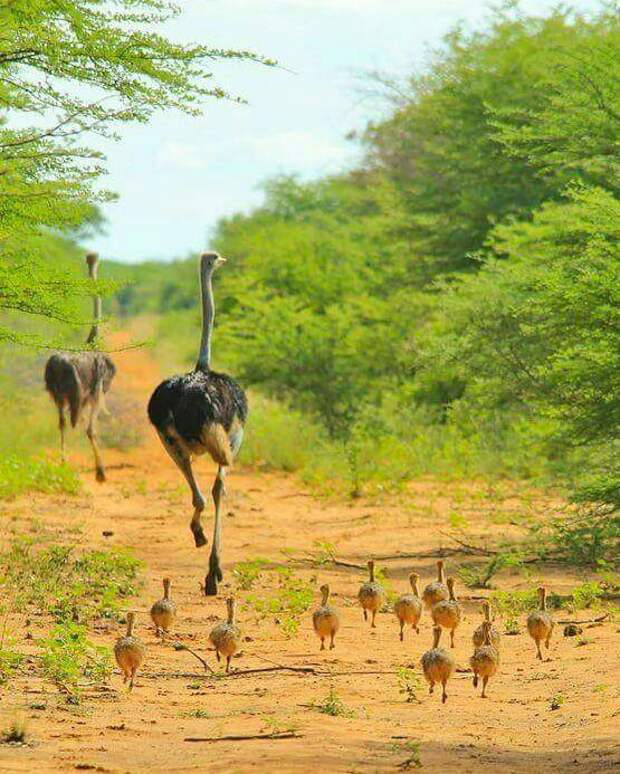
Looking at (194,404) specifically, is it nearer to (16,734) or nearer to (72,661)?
(72,661)

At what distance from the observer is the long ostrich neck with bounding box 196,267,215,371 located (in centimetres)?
1310

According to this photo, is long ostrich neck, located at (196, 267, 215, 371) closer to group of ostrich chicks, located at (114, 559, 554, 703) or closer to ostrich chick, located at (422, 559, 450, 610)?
group of ostrich chicks, located at (114, 559, 554, 703)

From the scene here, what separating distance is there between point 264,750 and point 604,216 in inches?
252

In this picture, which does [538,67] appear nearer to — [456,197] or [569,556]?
[456,197]

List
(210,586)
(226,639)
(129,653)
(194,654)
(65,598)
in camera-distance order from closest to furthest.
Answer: (129,653) → (226,639) → (194,654) → (65,598) → (210,586)

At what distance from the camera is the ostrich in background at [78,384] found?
19.2 metres

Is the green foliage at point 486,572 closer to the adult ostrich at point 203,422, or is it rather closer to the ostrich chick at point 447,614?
the adult ostrich at point 203,422

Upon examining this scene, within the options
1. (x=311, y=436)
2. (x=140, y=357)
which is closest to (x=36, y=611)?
(x=311, y=436)

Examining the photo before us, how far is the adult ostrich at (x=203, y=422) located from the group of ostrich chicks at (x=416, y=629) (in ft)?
5.94

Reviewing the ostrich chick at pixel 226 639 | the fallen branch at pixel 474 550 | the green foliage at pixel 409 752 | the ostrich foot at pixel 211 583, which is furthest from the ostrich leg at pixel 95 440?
the green foliage at pixel 409 752

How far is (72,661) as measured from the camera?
331 inches

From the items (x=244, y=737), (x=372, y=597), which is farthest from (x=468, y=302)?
(x=244, y=737)

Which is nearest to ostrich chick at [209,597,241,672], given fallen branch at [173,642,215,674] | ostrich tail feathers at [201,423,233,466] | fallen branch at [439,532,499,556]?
fallen branch at [173,642,215,674]

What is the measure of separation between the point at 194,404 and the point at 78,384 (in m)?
7.22
